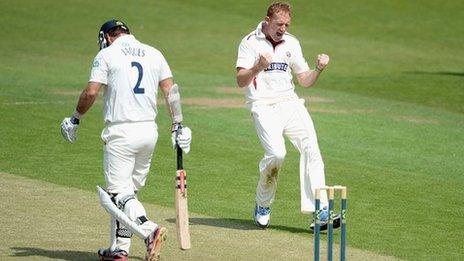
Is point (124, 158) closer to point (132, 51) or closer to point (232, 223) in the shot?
point (132, 51)

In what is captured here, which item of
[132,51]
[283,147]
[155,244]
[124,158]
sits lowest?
[155,244]

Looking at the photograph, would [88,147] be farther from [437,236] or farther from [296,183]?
[437,236]

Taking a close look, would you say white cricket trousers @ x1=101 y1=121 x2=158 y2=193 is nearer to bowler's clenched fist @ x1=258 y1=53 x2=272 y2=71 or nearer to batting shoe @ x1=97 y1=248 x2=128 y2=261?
batting shoe @ x1=97 y1=248 x2=128 y2=261

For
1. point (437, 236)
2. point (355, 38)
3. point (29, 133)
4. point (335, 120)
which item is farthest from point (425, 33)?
point (437, 236)

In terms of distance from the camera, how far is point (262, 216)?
43.1 ft

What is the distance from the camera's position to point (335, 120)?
21672 mm

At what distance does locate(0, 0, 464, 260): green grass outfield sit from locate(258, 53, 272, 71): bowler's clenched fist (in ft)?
5.66

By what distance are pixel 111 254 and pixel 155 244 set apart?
74 centimetres

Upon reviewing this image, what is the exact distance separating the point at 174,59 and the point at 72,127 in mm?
20135

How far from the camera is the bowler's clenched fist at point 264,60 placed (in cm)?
1243

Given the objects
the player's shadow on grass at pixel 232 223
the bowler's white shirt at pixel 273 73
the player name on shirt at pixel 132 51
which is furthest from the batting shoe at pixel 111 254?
the bowler's white shirt at pixel 273 73

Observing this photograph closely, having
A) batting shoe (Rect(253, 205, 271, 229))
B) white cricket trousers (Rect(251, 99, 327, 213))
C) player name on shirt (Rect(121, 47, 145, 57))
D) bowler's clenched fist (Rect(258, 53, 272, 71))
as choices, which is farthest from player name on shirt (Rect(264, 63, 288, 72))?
player name on shirt (Rect(121, 47, 145, 57))

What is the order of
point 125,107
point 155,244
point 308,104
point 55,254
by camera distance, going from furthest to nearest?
point 308,104, point 55,254, point 125,107, point 155,244

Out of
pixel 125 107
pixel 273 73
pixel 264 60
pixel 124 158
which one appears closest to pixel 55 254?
pixel 124 158
